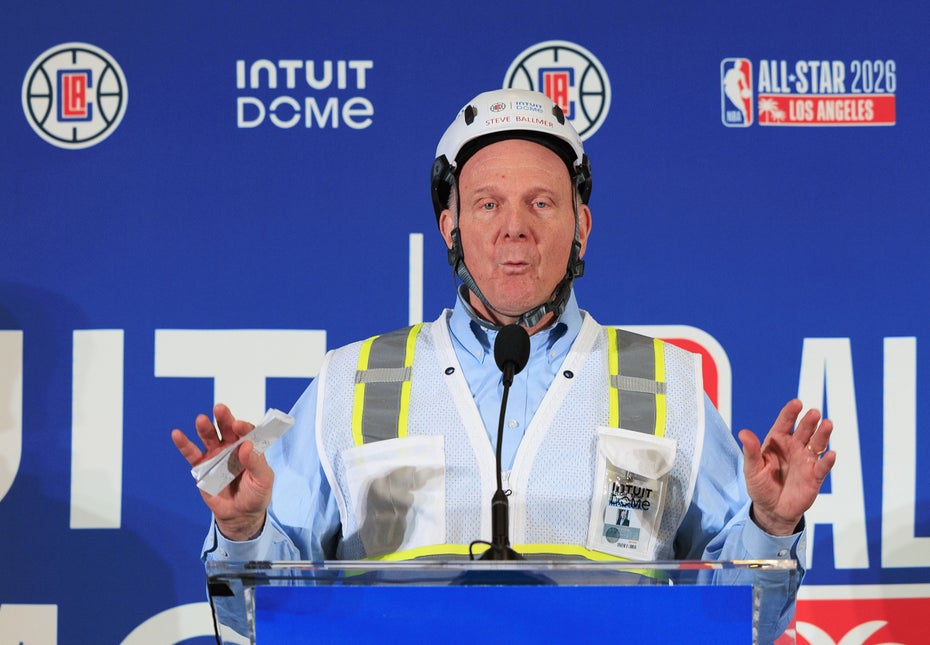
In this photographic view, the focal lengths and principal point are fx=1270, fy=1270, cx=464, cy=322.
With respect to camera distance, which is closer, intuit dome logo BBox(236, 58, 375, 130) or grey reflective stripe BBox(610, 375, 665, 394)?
grey reflective stripe BBox(610, 375, 665, 394)

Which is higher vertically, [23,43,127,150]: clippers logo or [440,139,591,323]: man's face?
[23,43,127,150]: clippers logo

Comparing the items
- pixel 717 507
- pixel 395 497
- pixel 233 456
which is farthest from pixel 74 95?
pixel 717 507

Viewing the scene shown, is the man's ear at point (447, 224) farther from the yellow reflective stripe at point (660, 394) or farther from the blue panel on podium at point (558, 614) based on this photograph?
the blue panel on podium at point (558, 614)

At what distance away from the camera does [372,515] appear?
2.41 m

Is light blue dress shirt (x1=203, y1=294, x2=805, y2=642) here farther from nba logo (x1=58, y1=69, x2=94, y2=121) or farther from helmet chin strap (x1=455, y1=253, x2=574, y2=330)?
nba logo (x1=58, y1=69, x2=94, y2=121)

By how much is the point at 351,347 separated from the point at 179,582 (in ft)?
3.48

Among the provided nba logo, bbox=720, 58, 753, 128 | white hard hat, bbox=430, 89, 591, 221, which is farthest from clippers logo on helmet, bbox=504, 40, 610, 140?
white hard hat, bbox=430, 89, 591, 221

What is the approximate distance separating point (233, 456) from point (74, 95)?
186 centimetres

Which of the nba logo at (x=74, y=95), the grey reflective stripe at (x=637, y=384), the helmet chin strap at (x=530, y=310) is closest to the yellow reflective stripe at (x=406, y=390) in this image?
the helmet chin strap at (x=530, y=310)

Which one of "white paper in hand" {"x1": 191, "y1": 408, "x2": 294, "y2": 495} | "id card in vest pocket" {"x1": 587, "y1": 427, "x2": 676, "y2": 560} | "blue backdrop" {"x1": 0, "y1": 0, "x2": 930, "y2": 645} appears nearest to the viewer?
"white paper in hand" {"x1": 191, "y1": 408, "x2": 294, "y2": 495}

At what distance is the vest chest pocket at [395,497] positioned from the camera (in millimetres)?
2396

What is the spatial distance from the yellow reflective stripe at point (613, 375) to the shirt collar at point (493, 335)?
3.1 inches

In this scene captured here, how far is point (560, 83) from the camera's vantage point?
132 inches

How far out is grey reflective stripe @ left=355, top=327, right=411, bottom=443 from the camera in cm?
248
